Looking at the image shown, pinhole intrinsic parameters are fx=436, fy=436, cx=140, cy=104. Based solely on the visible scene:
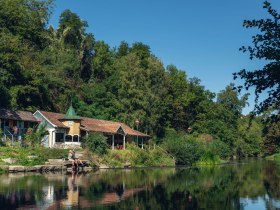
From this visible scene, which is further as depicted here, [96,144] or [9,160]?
[96,144]

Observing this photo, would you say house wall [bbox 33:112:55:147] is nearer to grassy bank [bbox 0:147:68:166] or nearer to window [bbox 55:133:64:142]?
window [bbox 55:133:64:142]

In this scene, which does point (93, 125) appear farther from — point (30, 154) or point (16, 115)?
point (30, 154)

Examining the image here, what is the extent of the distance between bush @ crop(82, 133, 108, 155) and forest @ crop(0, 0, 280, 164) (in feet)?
45.6

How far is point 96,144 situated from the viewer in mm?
61531

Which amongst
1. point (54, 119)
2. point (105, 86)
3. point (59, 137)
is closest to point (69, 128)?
point (59, 137)

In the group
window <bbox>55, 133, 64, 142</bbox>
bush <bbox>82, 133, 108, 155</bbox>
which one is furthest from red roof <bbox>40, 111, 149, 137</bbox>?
bush <bbox>82, 133, 108, 155</bbox>

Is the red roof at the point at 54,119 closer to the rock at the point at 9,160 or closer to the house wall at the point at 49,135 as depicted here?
the house wall at the point at 49,135

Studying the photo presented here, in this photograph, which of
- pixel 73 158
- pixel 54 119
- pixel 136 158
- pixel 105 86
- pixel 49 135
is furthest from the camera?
pixel 105 86

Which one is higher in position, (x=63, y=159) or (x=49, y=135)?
(x=49, y=135)

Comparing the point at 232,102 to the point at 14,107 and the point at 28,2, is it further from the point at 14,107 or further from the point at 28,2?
the point at 14,107

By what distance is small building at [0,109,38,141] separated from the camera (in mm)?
59719

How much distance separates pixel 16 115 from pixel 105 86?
32486mm

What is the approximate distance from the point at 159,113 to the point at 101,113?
1223cm

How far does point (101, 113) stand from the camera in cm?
8600
